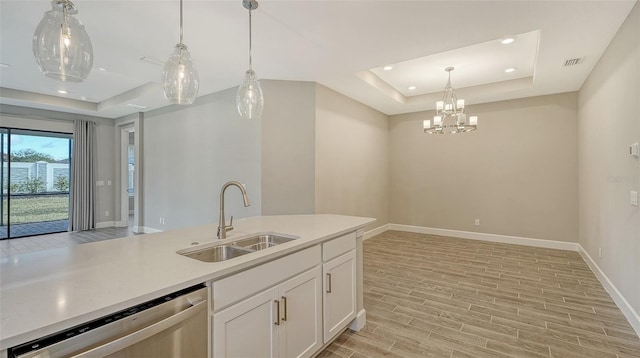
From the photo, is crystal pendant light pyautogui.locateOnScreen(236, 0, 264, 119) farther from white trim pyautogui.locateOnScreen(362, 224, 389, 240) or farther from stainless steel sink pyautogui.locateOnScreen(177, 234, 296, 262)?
white trim pyautogui.locateOnScreen(362, 224, 389, 240)

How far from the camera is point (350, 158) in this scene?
5.42 metres

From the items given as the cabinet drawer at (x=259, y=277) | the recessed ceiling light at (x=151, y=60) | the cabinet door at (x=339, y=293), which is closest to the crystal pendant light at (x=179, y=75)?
the cabinet drawer at (x=259, y=277)

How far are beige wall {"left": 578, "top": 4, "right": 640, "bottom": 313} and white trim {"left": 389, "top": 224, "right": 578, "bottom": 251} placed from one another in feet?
2.80

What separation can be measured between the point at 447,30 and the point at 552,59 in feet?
5.63

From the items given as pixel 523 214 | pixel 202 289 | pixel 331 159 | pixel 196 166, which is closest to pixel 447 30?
pixel 331 159

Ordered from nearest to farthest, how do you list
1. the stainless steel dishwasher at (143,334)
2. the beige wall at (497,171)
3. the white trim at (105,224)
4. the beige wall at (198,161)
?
the stainless steel dishwasher at (143,334) < the beige wall at (198,161) < the beige wall at (497,171) < the white trim at (105,224)

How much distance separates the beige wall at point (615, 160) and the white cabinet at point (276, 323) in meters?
2.75

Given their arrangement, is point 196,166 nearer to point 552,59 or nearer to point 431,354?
point 431,354

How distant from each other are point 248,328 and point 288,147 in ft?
10.7

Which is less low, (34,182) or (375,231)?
(34,182)

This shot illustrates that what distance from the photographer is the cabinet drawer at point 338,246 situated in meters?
2.11

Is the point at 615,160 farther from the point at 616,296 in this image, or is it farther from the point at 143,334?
the point at 143,334

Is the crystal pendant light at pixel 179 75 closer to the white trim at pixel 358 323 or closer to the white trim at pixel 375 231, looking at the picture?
the white trim at pixel 358 323

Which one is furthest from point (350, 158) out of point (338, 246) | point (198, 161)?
point (338, 246)
